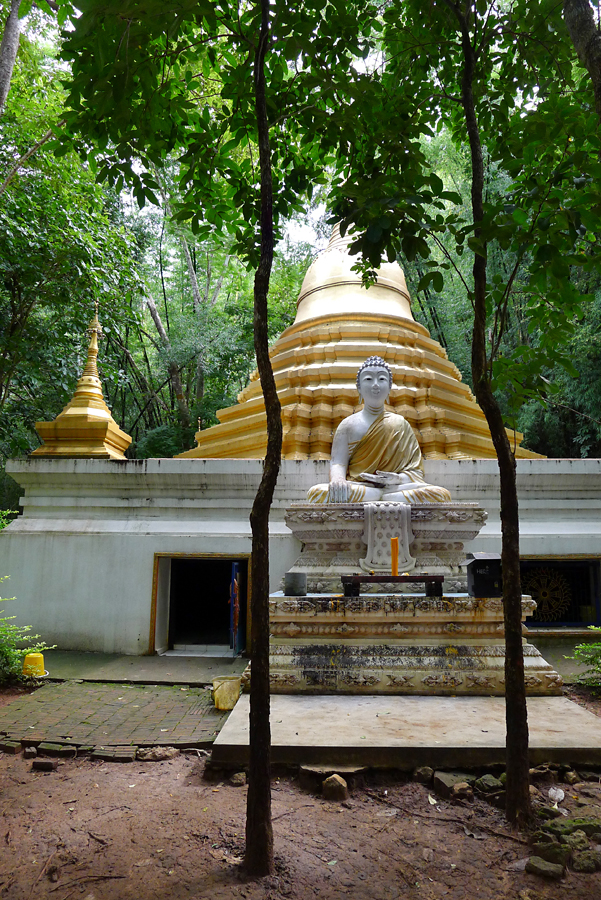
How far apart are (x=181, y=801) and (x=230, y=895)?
3.11 ft

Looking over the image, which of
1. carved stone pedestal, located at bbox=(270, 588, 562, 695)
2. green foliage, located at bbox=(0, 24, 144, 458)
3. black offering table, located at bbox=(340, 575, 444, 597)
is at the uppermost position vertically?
green foliage, located at bbox=(0, 24, 144, 458)

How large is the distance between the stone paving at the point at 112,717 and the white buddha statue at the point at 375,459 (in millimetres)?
2722

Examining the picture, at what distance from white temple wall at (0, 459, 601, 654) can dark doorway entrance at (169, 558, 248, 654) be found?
1.77 ft

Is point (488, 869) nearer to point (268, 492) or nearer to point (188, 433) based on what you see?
point (268, 492)

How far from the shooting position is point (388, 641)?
5023 mm

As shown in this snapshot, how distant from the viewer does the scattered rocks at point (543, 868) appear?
2377 mm

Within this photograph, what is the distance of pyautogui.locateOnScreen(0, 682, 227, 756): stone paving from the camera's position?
4.14 metres

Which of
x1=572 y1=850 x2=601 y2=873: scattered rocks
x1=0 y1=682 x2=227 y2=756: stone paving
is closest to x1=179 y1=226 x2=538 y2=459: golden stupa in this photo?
x1=0 y1=682 x2=227 y2=756: stone paving

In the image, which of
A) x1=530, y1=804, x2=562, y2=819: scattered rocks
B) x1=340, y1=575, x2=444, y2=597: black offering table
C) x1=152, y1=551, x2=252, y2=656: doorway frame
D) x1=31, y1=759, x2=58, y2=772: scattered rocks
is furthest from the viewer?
x1=152, y1=551, x2=252, y2=656: doorway frame

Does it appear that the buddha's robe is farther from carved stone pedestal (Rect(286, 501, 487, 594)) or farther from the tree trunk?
the tree trunk

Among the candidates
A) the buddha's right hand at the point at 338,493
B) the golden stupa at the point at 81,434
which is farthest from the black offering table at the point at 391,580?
the golden stupa at the point at 81,434

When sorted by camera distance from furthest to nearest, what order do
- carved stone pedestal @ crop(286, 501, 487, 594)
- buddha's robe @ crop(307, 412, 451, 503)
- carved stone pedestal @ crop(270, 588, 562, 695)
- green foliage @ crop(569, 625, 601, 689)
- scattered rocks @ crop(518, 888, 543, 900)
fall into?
buddha's robe @ crop(307, 412, 451, 503)
carved stone pedestal @ crop(286, 501, 487, 594)
green foliage @ crop(569, 625, 601, 689)
carved stone pedestal @ crop(270, 588, 562, 695)
scattered rocks @ crop(518, 888, 543, 900)

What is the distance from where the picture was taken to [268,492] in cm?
276

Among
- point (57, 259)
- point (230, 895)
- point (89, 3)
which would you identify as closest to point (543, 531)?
point (230, 895)
